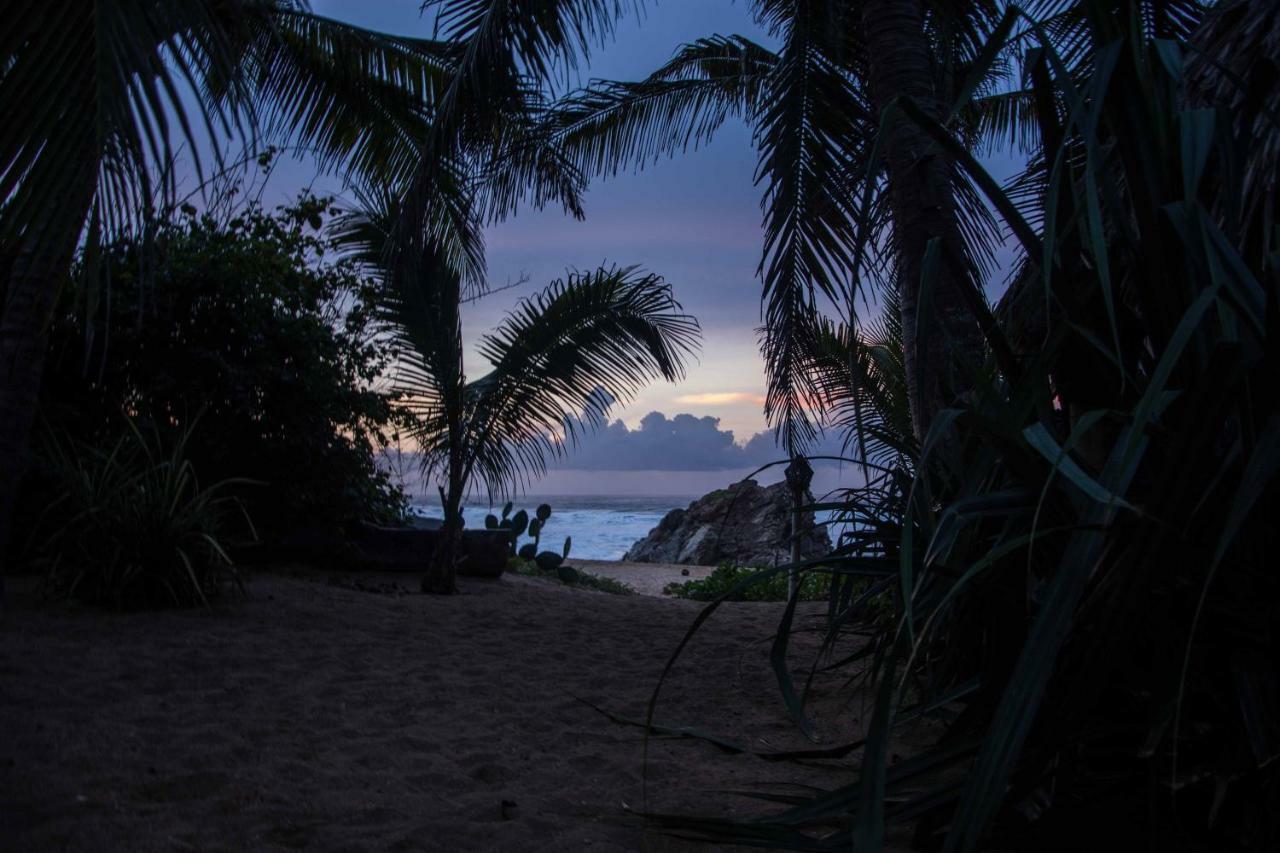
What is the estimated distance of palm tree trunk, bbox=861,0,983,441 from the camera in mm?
3984

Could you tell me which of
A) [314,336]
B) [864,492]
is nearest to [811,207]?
[864,492]

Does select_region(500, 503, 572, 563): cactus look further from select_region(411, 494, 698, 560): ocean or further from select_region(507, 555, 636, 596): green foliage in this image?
select_region(411, 494, 698, 560): ocean

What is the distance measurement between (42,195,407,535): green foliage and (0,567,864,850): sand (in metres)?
2.11

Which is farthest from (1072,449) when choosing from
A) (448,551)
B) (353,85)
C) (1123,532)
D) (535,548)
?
(535,548)

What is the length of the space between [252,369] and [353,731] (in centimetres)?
466

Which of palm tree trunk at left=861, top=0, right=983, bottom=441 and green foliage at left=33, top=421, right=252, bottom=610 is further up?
palm tree trunk at left=861, top=0, right=983, bottom=441

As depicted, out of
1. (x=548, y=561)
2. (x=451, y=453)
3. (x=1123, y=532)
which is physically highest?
(x=451, y=453)

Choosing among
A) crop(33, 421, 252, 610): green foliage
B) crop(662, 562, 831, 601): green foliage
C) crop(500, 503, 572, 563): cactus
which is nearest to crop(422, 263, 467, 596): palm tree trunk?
crop(33, 421, 252, 610): green foliage

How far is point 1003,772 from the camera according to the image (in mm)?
1151

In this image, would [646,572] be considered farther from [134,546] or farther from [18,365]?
[18,365]

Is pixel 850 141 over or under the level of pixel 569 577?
over

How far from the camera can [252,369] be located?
6.68 metres

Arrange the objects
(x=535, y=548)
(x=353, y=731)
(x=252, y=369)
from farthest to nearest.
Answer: (x=535, y=548)
(x=252, y=369)
(x=353, y=731)

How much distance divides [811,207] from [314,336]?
4299 millimetres
